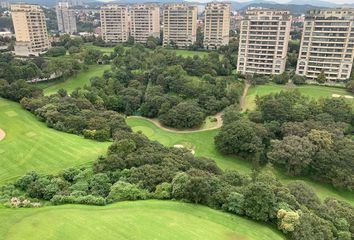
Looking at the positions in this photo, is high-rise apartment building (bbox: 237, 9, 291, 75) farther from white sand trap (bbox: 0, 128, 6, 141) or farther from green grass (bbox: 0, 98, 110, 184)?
white sand trap (bbox: 0, 128, 6, 141)

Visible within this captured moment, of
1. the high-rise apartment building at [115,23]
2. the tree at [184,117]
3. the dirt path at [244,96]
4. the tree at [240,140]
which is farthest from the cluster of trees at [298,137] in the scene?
the high-rise apartment building at [115,23]

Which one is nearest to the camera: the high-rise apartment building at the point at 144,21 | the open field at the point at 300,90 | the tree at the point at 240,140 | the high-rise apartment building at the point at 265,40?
the tree at the point at 240,140

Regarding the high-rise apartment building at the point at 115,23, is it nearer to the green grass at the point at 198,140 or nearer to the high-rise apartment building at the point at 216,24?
the high-rise apartment building at the point at 216,24

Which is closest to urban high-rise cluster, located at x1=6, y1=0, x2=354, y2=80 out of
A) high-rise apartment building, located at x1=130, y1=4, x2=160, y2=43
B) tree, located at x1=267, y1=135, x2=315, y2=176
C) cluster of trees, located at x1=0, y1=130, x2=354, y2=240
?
high-rise apartment building, located at x1=130, y1=4, x2=160, y2=43

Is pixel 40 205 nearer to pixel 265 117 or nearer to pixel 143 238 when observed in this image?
pixel 143 238

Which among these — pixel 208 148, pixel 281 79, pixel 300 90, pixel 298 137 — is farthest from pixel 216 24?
pixel 298 137

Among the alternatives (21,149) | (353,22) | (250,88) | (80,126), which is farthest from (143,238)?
(353,22)
